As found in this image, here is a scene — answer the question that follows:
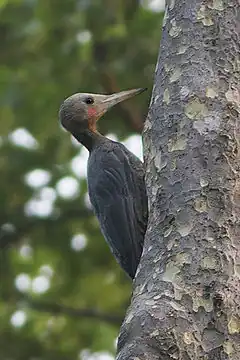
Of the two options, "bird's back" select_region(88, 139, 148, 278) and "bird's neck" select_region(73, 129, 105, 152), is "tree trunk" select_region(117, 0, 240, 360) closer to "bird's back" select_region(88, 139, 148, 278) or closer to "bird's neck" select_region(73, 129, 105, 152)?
"bird's back" select_region(88, 139, 148, 278)

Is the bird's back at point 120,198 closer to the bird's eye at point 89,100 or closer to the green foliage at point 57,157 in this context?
the bird's eye at point 89,100

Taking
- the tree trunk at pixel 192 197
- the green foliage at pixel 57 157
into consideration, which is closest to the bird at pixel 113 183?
the tree trunk at pixel 192 197

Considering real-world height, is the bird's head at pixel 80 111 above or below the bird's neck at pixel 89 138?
above

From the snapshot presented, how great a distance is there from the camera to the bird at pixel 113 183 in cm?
445

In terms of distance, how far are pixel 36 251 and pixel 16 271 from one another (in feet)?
1.00

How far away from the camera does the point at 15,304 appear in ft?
24.7

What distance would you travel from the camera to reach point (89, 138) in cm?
541

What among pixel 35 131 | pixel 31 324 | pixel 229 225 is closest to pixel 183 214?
pixel 229 225

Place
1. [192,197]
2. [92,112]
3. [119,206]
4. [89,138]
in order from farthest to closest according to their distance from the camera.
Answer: [92,112]
[89,138]
[119,206]
[192,197]

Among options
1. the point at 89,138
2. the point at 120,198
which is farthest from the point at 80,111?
the point at 120,198

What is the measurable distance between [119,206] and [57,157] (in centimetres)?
290

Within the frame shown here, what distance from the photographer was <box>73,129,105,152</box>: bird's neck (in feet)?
17.6

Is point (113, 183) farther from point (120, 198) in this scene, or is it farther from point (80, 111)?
point (80, 111)

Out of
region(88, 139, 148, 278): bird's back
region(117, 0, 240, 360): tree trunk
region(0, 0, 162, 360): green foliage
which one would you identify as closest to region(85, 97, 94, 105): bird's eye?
region(88, 139, 148, 278): bird's back
